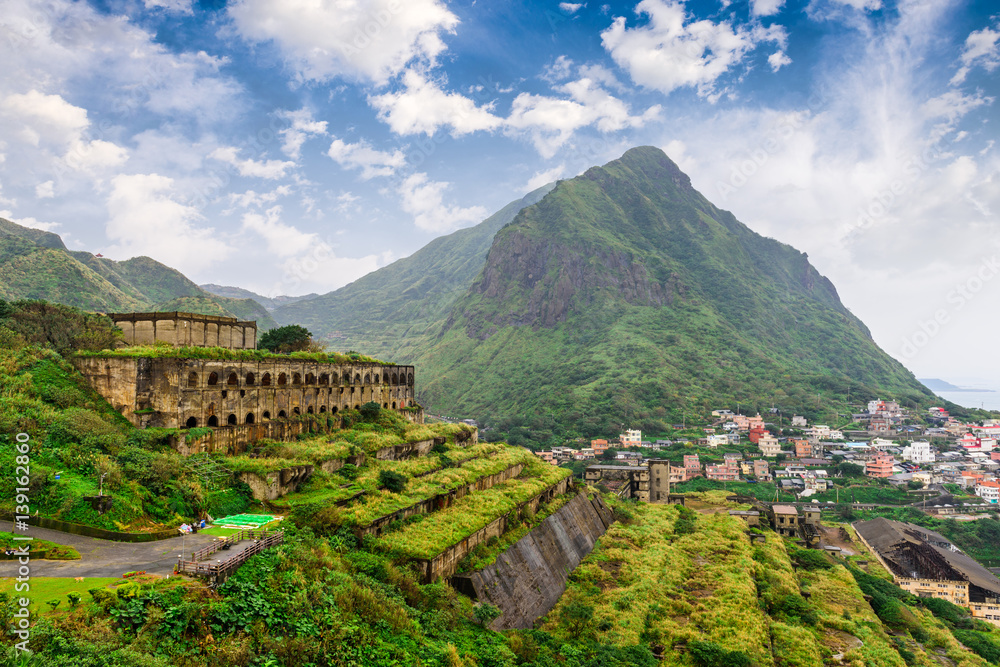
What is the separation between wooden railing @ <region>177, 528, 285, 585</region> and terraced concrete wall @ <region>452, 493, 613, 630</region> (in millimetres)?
7830

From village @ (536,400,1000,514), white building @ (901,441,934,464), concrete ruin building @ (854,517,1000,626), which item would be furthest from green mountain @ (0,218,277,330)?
white building @ (901,441,934,464)

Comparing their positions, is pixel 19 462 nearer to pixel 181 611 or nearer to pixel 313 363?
pixel 181 611

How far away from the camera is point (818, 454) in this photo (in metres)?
110

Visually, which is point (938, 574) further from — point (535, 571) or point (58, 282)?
point (58, 282)

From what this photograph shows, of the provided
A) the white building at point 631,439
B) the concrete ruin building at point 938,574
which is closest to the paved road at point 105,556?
the concrete ruin building at point 938,574

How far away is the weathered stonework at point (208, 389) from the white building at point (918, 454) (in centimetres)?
12251

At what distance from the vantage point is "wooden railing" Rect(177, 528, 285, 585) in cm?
1308

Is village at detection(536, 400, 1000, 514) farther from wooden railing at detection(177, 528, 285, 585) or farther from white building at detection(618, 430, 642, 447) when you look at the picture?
wooden railing at detection(177, 528, 285, 585)

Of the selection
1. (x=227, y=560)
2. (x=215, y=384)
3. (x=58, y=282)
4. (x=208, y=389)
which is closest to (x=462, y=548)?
A: (x=227, y=560)

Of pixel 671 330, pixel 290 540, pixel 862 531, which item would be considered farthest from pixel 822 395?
pixel 290 540

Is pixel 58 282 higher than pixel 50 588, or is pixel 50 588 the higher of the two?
pixel 58 282

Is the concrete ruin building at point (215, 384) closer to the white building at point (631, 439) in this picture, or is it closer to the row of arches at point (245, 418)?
the row of arches at point (245, 418)

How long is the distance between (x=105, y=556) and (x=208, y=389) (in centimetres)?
1268

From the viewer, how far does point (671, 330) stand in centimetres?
17625
